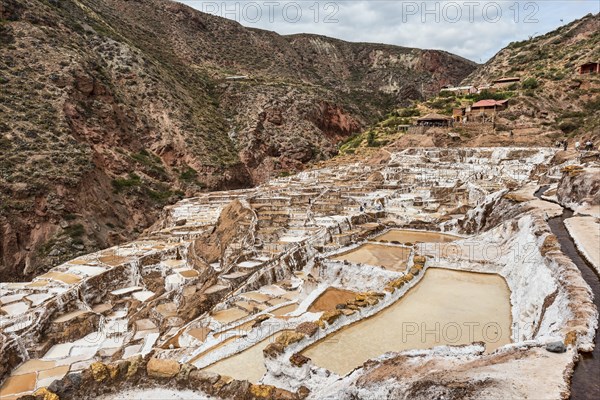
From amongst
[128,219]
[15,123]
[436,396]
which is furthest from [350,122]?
[436,396]

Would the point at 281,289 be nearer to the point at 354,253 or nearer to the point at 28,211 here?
the point at 354,253

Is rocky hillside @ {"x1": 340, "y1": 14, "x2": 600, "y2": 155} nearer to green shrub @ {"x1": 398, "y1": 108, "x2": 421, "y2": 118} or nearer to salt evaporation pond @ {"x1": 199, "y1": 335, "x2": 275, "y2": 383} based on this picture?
green shrub @ {"x1": 398, "y1": 108, "x2": 421, "y2": 118}

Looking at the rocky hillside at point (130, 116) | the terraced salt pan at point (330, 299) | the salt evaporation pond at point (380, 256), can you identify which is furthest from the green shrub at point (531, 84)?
the terraced salt pan at point (330, 299)

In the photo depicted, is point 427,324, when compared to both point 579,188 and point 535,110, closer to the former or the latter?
point 579,188

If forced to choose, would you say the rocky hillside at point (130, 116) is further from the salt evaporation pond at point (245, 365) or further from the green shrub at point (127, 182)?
the salt evaporation pond at point (245, 365)

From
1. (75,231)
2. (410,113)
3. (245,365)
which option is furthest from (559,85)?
(245,365)
